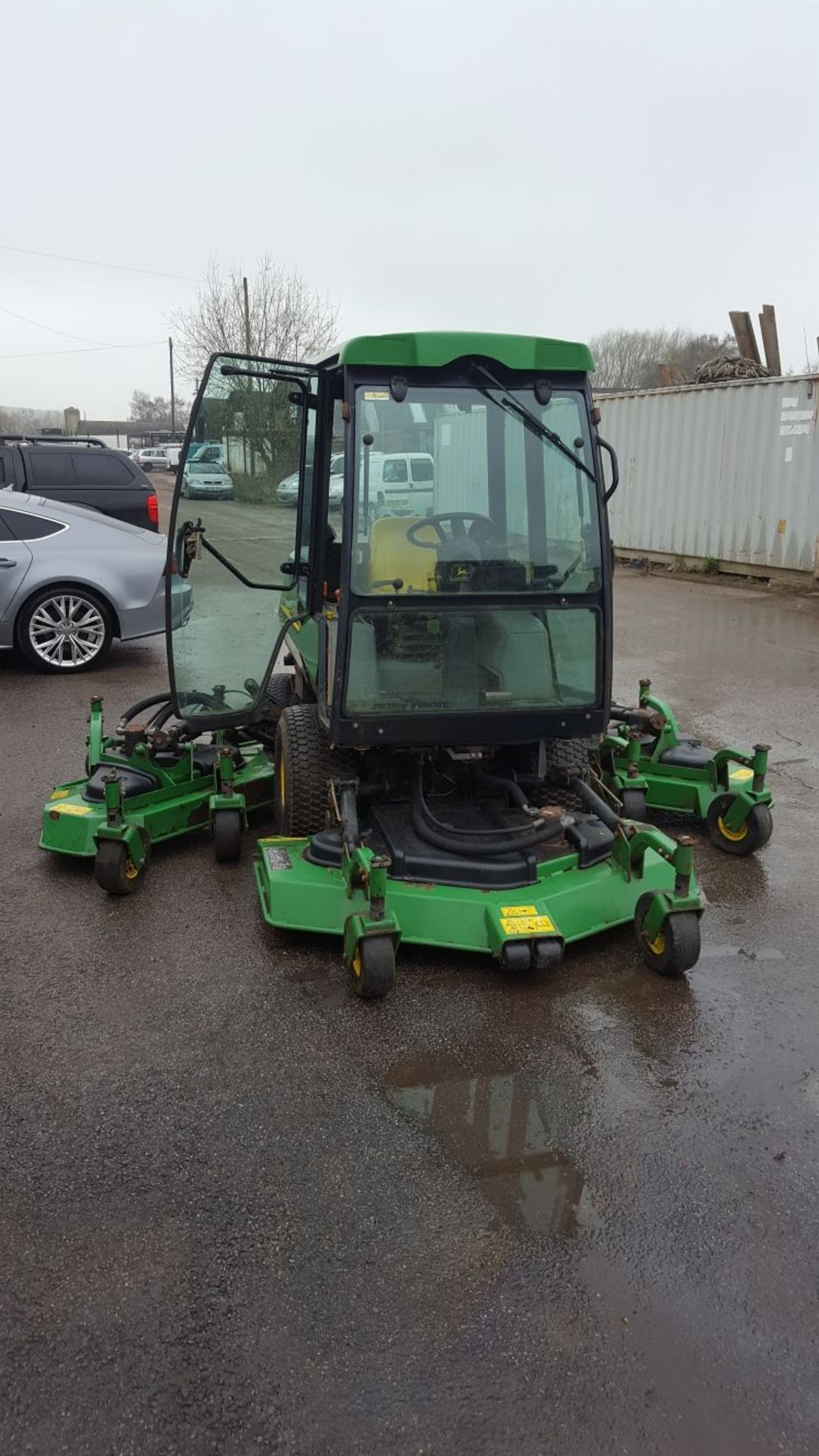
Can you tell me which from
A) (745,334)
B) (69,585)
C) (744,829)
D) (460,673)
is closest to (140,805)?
(460,673)

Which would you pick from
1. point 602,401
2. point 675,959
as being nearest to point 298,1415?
point 675,959

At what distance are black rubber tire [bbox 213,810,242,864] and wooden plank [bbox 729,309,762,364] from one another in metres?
14.5

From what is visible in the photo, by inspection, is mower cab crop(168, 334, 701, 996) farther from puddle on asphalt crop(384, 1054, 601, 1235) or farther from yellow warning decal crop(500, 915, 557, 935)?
puddle on asphalt crop(384, 1054, 601, 1235)

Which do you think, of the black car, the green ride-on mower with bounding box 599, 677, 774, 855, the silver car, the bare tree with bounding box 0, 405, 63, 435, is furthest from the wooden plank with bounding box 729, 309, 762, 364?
the bare tree with bounding box 0, 405, 63, 435

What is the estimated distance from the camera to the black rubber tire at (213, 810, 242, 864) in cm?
520

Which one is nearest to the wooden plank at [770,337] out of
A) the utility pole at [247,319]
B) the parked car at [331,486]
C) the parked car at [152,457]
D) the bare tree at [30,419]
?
the parked car at [331,486]

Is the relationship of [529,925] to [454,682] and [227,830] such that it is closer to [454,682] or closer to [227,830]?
[454,682]

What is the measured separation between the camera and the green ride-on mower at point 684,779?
5340mm

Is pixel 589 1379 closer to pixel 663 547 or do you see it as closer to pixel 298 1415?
pixel 298 1415

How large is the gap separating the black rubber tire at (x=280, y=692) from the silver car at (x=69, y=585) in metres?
3.16

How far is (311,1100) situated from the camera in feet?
11.2

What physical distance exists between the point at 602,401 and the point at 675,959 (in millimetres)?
15911

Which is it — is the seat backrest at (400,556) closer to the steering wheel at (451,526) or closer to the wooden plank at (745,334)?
the steering wheel at (451,526)

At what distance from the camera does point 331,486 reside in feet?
15.8
